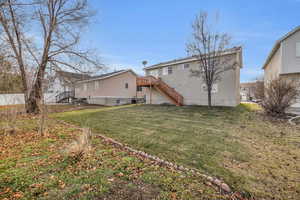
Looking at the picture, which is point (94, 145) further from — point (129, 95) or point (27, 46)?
point (129, 95)

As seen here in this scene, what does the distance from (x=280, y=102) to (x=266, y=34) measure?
38.6 ft

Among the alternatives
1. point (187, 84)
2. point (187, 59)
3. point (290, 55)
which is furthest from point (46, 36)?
point (290, 55)

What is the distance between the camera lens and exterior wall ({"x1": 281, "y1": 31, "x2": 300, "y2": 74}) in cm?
1103

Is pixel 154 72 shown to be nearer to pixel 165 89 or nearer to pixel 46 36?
Answer: pixel 165 89

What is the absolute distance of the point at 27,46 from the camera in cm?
1004

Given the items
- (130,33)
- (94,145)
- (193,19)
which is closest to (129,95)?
(130,33)

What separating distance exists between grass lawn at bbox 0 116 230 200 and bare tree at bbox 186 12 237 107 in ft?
39.0

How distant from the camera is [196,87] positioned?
15492mm

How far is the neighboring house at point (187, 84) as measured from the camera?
527 inches

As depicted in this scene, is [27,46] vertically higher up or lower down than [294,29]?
lower down

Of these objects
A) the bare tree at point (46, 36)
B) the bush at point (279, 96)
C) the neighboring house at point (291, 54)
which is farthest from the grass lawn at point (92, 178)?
the neighboring house at point (291, 54)

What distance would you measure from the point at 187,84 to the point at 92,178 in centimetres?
1489

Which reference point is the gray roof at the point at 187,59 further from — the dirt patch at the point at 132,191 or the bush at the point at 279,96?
the dirt patch at the point at 132,191

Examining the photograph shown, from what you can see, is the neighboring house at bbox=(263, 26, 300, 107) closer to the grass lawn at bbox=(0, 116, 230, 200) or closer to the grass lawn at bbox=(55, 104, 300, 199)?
the grass lawn at bbox=(55, 104, 300, 199)
